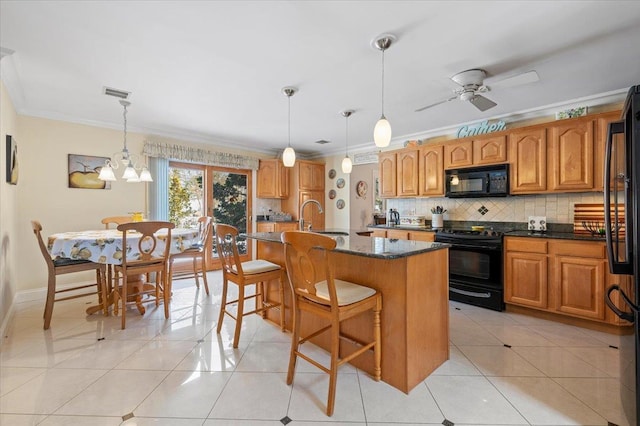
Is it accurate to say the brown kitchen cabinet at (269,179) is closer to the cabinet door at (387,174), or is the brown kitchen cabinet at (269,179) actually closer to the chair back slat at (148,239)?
the cabinet door at (387,174)

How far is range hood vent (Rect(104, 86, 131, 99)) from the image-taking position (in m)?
2.96

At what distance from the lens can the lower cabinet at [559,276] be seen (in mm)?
2678

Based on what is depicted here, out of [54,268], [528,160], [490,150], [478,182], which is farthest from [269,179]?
[528,160]

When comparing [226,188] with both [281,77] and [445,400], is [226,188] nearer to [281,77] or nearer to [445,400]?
[281,77]

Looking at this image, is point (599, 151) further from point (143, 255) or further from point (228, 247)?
point (143, 255)

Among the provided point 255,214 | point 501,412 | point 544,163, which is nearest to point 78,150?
point 255,214

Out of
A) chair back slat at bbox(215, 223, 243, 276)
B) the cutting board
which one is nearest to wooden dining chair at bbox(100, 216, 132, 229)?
chair back slat at bbox(215, 223, 243, 276)

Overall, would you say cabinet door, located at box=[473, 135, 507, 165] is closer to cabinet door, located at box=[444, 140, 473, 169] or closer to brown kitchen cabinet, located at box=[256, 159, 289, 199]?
cabinet door, located at box=[444, 140, 473, 169]

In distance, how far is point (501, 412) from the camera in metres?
1.62

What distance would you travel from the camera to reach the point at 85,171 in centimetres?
399

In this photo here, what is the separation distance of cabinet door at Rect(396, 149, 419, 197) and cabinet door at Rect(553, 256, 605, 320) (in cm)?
203

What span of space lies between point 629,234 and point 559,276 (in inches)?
73.9

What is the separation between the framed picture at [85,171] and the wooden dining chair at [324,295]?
3841mm

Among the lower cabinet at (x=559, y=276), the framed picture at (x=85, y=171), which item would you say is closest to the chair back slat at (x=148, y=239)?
the framed picture at (x=85, y=171)
